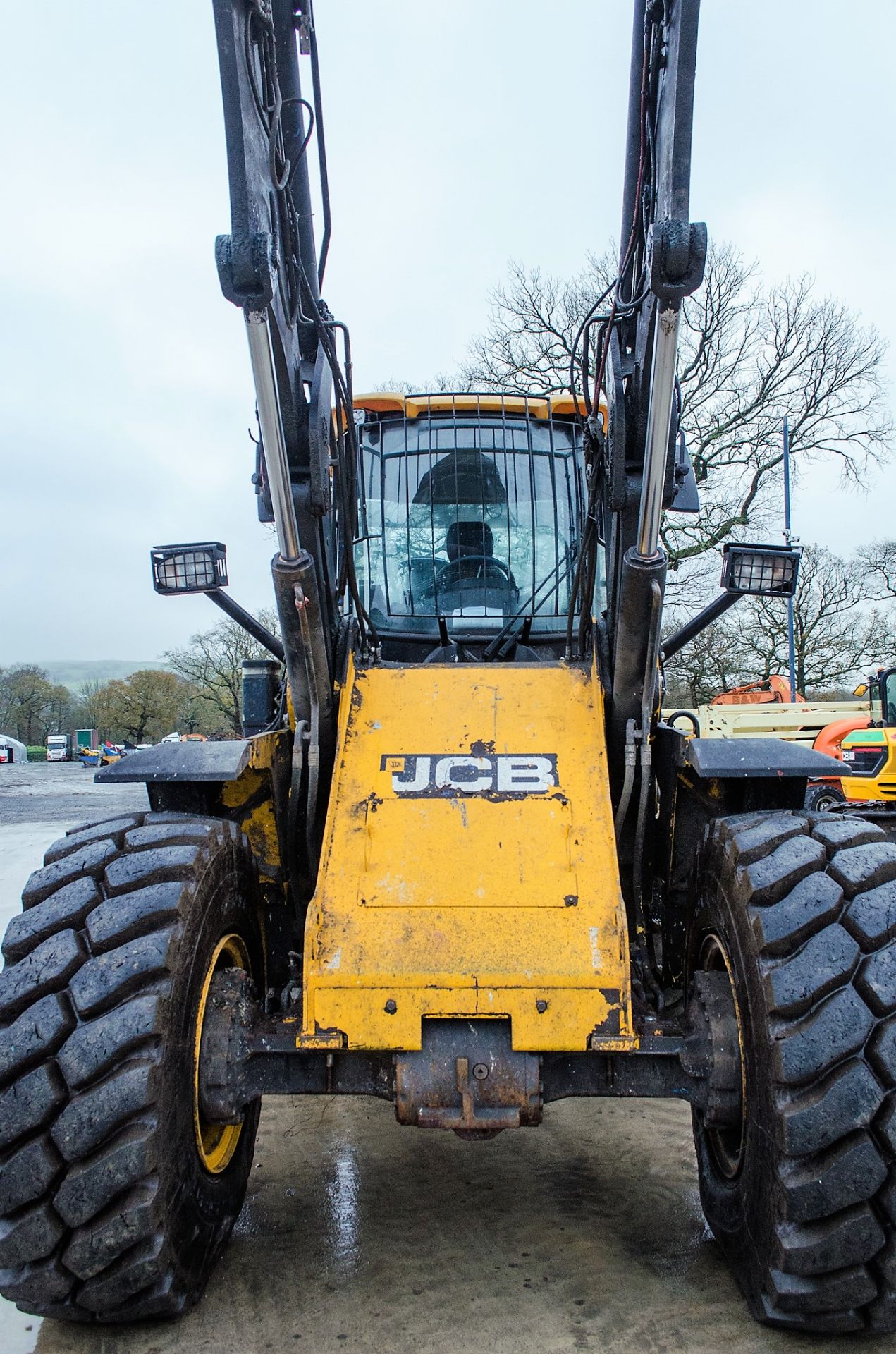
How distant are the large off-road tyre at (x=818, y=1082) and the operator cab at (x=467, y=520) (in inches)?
68.3

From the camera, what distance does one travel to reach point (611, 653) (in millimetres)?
3656

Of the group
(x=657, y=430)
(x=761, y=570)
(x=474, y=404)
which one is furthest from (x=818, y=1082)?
(x=474, y=404)

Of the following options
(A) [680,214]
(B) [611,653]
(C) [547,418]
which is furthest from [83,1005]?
(C) [547,418]

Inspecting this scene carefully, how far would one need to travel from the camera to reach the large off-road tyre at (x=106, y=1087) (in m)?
2.47

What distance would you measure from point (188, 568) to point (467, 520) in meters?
1.30

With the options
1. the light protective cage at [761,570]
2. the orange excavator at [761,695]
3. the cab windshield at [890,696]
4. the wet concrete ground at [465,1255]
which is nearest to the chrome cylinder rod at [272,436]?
the light protective cage at [761,570]

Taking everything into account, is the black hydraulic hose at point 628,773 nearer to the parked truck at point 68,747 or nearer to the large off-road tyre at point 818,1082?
the large off-road tyre at point 818,1082

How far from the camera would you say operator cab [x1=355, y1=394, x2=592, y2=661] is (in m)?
4.33

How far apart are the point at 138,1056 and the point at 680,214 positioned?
2.60 metres

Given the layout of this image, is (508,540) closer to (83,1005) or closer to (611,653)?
(611,653)

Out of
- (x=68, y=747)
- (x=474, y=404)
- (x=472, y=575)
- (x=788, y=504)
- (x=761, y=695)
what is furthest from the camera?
(x=68, y=747)

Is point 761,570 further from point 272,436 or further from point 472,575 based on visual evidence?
point 272,436

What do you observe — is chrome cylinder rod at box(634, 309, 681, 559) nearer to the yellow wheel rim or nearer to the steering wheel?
the steering wheel

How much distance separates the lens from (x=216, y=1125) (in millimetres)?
3047
